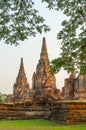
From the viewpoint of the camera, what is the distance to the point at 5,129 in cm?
1126

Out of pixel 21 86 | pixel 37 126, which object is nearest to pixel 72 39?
pixel 37 126

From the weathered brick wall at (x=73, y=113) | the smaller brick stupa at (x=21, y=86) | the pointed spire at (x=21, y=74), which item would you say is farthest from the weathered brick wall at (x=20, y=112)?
the pointed spire at (x=21, y=74)

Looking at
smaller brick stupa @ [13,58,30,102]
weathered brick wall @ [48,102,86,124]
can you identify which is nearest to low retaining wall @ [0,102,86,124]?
weathered brick wall @ [48,102,86,124]

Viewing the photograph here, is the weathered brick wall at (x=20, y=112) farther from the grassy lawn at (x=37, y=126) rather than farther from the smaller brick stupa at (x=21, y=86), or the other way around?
the smaller brick stupa at (x=21, y=86)

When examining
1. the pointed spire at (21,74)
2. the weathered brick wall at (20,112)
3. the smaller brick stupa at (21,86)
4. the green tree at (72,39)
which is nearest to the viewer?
the green tree at (72,39)

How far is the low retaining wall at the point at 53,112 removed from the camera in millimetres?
13477

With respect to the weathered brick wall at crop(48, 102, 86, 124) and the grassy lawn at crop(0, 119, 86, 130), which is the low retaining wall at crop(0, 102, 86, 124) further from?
the grassy lawn at crop(0, 119, 86, 130)

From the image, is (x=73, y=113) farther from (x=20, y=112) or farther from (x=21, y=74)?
(x=21, y=74)

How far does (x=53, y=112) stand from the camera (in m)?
15.9

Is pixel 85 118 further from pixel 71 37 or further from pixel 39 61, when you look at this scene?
pixel 39 61

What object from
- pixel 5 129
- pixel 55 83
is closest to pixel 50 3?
pixel 5 129

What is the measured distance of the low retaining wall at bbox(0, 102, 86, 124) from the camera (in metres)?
13.5

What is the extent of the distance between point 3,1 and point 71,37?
117 inches

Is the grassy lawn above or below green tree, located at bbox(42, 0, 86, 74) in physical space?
below
